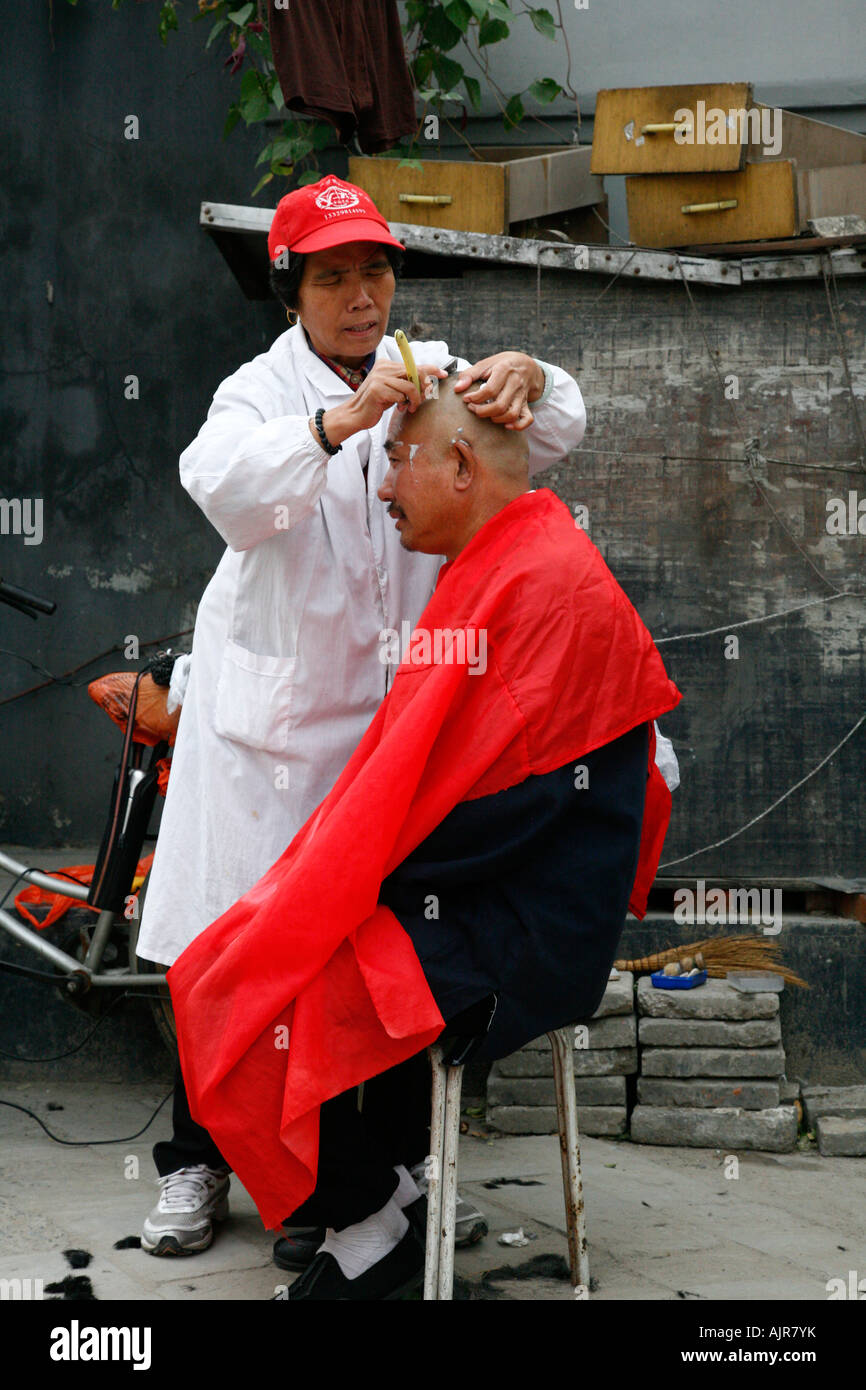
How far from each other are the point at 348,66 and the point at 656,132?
0.89 m

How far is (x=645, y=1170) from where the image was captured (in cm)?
329

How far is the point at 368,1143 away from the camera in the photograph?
232 centimetres

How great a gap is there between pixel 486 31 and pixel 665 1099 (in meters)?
3.10

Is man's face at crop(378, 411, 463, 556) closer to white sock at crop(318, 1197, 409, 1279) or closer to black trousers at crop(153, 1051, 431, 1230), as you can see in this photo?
black trousers at crop(153, 1051, 431, 1230)

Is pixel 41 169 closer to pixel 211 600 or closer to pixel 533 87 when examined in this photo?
pixel 533 87

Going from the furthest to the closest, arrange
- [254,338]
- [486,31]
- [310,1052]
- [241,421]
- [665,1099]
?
[254,338], [486,31], [665,1099], [241,421], [310,1052]

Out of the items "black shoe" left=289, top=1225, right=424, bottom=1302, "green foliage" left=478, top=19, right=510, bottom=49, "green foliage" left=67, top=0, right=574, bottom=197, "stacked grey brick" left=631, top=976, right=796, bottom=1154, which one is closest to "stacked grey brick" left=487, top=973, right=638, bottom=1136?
"stacked grey brick" left=631, top=976, right=796, bottom=1154

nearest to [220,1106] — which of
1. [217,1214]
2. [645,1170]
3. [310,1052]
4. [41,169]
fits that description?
[310,1052]

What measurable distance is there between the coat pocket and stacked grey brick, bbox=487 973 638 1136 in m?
1.35

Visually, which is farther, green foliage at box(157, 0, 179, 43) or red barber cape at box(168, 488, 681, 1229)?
green foliage at box(157, 0, 179, 43)

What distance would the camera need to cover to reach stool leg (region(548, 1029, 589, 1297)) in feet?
8.13

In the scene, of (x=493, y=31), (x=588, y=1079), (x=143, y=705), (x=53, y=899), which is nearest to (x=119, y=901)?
(x=53, y=899)

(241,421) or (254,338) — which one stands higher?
(254,338)

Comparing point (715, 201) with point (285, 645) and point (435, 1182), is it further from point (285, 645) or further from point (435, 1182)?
point (435, 1182)
